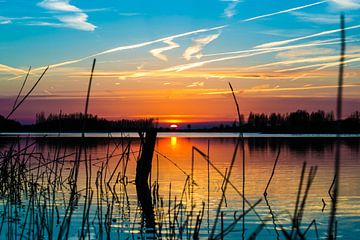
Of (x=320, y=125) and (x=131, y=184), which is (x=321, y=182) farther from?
(x=320, y=125)

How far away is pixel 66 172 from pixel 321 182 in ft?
30.8

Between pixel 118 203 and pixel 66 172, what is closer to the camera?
pixel 118 203

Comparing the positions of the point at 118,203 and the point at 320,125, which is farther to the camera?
the point at 320,125

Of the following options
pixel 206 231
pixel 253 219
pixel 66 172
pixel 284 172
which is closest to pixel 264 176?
pixel 284 172

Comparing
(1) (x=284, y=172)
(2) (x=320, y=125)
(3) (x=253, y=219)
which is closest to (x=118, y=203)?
(3) (x=253, y=219)

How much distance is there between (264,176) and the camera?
17.9 meters

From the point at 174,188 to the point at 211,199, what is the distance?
2.29 metres

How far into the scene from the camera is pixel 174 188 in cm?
1426

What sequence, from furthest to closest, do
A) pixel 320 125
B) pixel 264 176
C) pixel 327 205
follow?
pixel 320 125 → pixel 264 176 → pixel 327 205

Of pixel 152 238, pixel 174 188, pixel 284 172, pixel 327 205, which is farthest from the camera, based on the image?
pixel 284 172

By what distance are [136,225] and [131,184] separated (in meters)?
6.64

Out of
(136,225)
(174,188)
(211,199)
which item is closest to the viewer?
(136,225)

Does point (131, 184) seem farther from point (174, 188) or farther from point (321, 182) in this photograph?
point (321, 182)

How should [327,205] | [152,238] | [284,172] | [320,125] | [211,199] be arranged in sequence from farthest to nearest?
[320,125], [284,172], [211,199], [327,205], [152,238]
